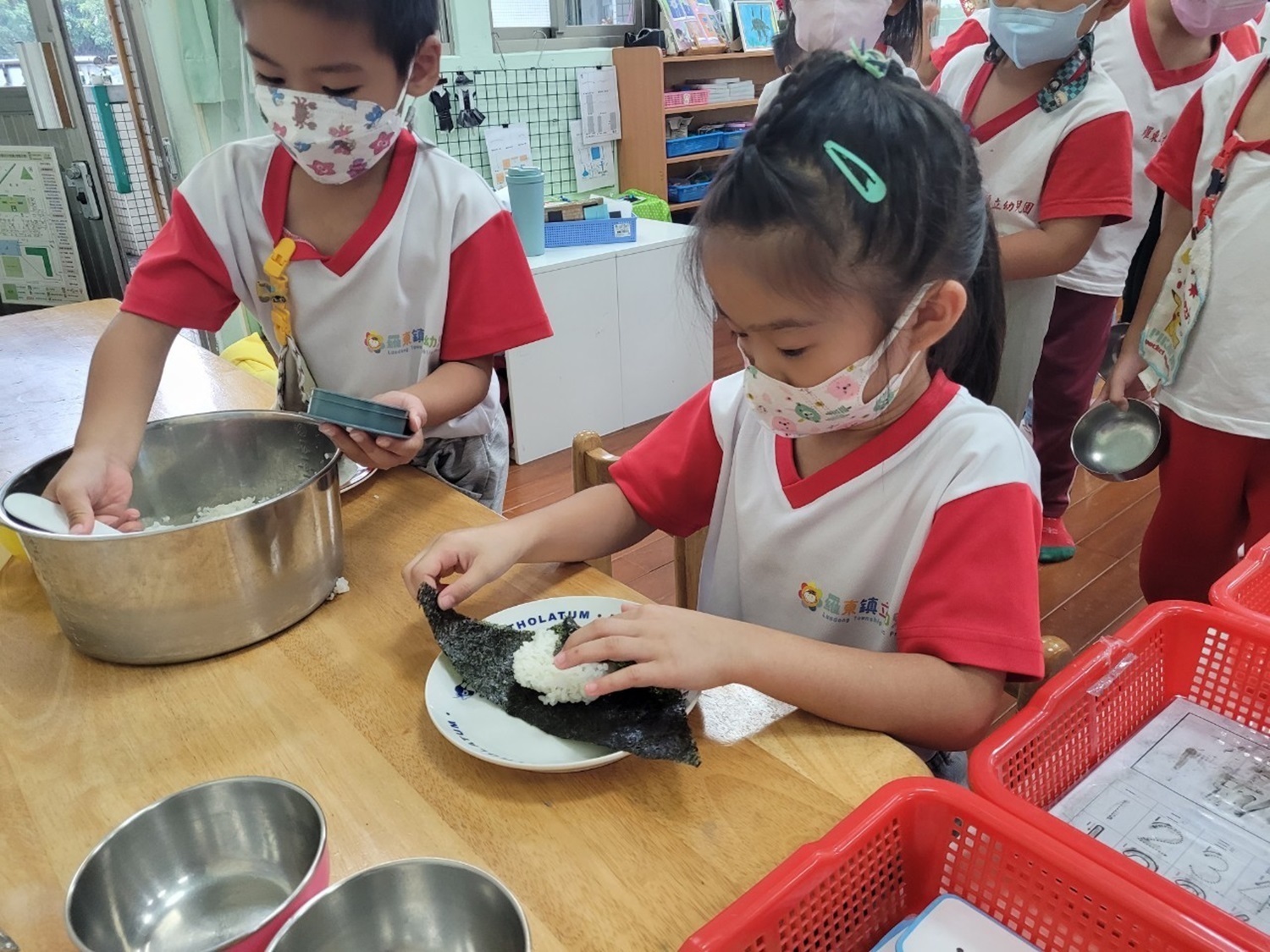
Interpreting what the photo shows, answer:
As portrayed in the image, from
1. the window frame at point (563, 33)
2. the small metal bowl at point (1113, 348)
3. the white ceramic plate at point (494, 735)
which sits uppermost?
the window frame at point (563, 33)

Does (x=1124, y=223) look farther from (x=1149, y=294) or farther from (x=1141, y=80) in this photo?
(x=1149, y=294)

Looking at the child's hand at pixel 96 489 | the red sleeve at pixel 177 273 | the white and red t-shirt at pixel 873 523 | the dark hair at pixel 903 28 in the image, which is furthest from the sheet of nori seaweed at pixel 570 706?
the dark hair at pixel 903 28

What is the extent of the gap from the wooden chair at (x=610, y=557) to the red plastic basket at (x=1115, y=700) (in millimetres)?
446

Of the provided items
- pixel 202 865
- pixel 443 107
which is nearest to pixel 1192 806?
pixel 202 865

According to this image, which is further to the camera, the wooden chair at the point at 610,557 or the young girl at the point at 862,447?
A: the wooden chair at the point at 610,557

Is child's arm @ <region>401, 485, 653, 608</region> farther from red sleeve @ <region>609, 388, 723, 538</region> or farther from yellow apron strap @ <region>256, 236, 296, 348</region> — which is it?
yellow apron strap @ <region>256, 236, 296, 348</region>

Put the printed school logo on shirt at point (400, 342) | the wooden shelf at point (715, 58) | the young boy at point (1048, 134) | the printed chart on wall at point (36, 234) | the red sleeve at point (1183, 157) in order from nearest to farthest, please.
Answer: the printed school logo on shirt at point (400, 342), the red sleeve at point (1183, 157), the young boy at point (1048, 134), the printed chart on wall at point (36, 234), the wooden shelf at point (715, 58)

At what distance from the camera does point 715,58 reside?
4.01 metres

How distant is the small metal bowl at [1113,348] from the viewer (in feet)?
4.82

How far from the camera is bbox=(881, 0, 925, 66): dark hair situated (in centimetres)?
187

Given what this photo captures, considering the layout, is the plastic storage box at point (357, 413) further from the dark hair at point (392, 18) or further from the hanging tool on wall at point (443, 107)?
the hanging tool on wall at point (443, 107)

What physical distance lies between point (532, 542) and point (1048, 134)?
1.14 m

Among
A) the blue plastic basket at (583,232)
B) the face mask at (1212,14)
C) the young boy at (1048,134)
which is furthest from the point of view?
the blue plastic basket at (583,232)

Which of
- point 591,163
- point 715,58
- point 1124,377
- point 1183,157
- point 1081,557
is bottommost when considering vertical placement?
point 1081,557
